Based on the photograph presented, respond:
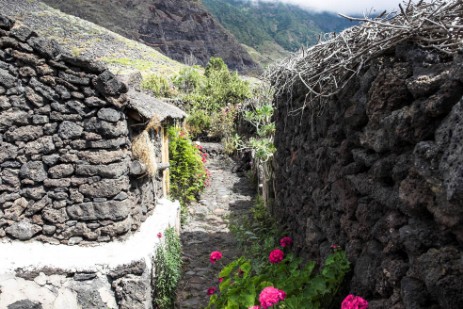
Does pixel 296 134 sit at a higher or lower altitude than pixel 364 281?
higher

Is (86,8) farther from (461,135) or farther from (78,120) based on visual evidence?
(461,135)

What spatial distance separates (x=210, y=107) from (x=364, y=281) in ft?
50.3

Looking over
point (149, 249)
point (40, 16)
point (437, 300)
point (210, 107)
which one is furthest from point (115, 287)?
point (40, 16)

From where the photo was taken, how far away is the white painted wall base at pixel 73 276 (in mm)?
4277

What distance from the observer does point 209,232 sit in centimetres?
795

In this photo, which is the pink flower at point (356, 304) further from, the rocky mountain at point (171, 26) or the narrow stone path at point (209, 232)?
the rocky mountain at point (171, 26)

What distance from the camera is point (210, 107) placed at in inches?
673

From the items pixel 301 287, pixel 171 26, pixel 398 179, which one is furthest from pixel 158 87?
pixel 171 26

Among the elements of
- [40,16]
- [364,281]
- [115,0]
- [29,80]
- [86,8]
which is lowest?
[364,281]

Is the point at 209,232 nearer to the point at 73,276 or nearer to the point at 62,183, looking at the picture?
the point at 73,276

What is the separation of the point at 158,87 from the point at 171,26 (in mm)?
60492

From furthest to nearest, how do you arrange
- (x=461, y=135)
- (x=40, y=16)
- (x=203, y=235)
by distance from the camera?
1. (x=40, y=16)
2. (x=203, y=235)
3. (x=461, y=135)

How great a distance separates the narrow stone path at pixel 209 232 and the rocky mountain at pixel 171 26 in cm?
4884

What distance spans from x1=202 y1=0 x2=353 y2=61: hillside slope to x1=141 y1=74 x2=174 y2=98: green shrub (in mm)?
72307
